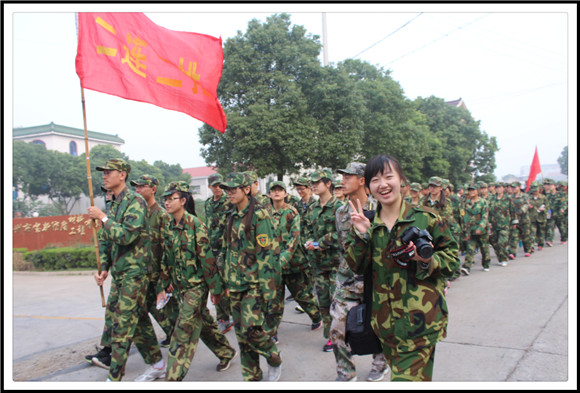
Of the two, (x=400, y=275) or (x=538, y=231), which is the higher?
(x=400, y=275)

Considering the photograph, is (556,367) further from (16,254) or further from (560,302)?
(16,254)

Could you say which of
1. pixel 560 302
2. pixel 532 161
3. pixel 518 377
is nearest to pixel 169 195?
pixel 518 377

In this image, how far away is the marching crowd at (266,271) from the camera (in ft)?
8.22

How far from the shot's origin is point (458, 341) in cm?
501

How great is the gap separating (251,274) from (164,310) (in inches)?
56.3

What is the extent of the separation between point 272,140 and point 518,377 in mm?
12392

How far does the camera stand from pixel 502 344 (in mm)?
4801

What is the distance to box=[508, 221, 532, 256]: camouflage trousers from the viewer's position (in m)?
11.5

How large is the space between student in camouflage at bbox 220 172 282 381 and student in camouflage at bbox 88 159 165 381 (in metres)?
0.88

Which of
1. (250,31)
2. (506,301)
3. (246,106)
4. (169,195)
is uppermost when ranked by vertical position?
(250,31)

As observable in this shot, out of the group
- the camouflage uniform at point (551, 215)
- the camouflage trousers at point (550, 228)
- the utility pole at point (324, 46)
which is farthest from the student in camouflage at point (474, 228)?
the utility pole at point (324, 46)

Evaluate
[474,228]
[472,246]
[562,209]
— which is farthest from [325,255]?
[562,209]

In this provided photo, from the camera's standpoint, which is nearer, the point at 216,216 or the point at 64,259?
the point at 216,216

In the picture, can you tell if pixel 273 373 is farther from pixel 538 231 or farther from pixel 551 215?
pixel 551 215
